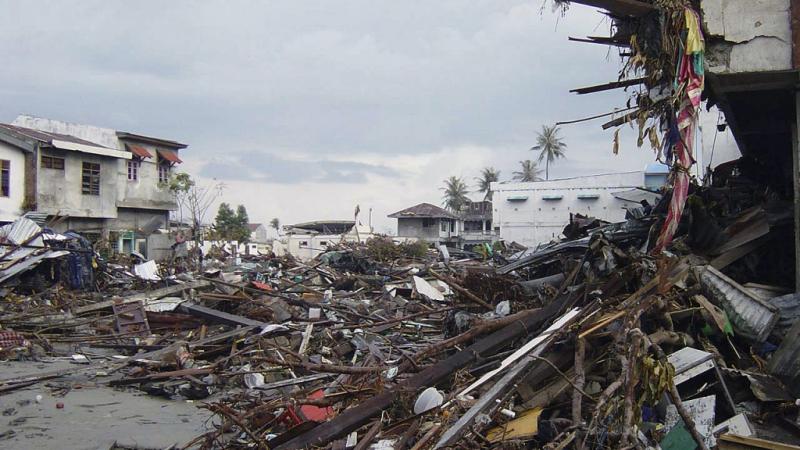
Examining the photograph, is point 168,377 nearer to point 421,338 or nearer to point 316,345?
point 316,345

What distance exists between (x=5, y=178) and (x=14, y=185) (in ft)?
1.62

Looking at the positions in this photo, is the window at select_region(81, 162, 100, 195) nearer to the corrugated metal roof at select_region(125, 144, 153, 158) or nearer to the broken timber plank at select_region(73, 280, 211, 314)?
the corrugated metal roof at select_region(125, 144, 153, 158)

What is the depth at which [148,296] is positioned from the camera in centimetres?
1521

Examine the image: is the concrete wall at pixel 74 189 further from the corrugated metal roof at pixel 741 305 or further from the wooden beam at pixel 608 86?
the corrugated metal roof at pixel 741 305

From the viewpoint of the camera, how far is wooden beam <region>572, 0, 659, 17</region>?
7.05m

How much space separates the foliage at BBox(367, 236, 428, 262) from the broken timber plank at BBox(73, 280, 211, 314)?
782 centimetres

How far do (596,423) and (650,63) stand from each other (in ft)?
16.1

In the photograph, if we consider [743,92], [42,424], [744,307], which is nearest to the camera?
[744,307]

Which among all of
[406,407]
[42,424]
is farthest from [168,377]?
[406,407]

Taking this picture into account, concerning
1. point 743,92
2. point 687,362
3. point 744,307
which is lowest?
point 687,362

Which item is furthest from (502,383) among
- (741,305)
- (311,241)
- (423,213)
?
(423,213)

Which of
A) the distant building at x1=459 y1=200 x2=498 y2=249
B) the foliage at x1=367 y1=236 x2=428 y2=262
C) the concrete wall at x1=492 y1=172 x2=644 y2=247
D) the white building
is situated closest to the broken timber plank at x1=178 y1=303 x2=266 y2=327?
the foliage at x1=367 y1=236 x2=428 y2=262

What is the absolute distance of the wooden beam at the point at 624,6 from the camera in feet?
23.1

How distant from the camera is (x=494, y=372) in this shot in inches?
206
